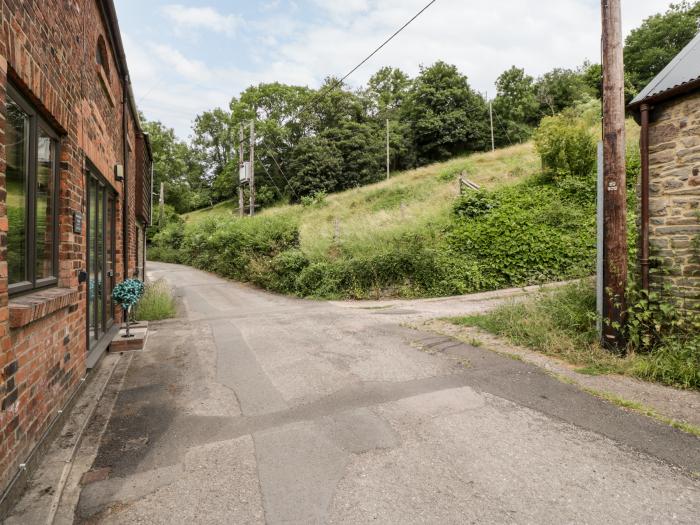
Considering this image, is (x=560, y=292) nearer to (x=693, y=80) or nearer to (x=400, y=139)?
(x=693, y=80)

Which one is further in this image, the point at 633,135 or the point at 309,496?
the point at 633,135

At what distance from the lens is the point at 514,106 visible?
41938 mm

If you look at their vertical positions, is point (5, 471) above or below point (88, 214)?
below

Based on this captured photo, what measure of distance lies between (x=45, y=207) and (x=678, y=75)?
7.61 m

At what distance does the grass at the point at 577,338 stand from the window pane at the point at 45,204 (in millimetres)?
5901

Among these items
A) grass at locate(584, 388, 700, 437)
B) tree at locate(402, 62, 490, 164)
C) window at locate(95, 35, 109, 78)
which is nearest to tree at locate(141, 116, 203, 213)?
tree at locate(402, 62, 490, 164)

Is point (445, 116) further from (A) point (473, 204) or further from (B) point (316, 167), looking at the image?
(A) point (473, 204)

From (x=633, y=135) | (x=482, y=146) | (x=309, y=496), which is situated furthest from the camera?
(x=482, y=146)

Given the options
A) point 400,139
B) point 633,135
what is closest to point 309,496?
point 633,135

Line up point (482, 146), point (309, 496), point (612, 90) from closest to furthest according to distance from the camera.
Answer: point (309, 496)
point (612, 90)
point (482, 146)

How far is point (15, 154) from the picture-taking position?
304cm

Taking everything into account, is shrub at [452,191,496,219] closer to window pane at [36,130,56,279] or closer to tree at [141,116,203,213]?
window pane at [36,130,56,279]

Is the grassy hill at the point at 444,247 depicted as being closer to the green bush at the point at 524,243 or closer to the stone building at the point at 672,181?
the green bush at the point at 524,243

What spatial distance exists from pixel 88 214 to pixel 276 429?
3.90 meters
